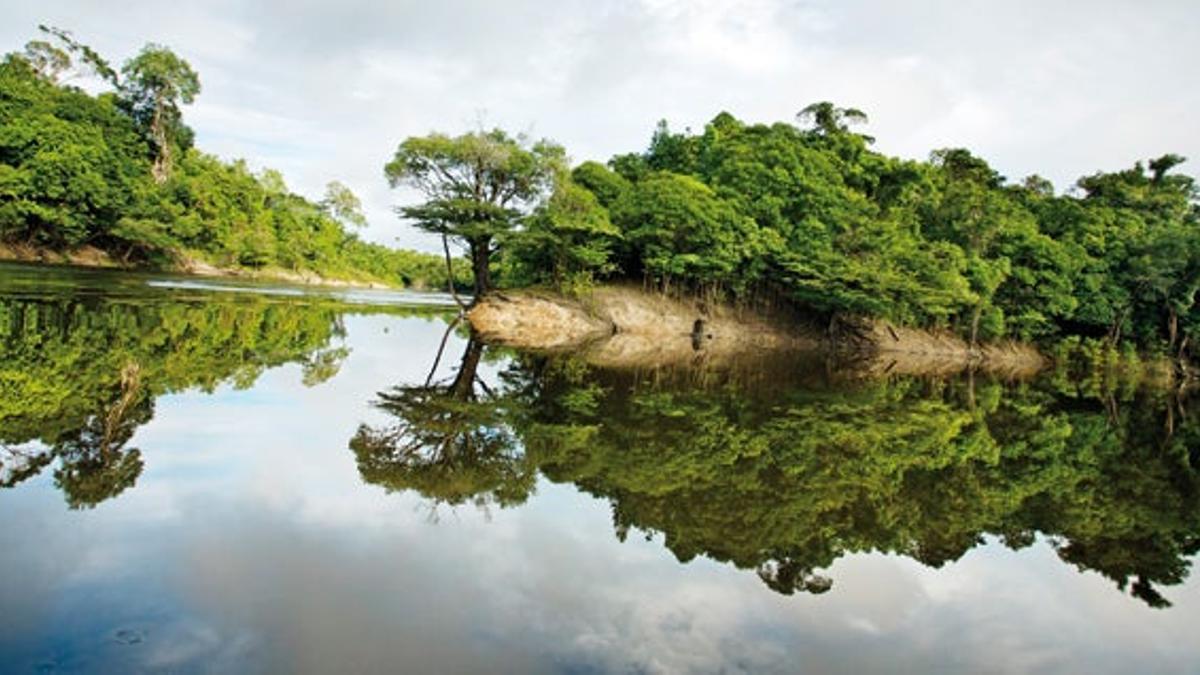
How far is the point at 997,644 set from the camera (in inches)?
175

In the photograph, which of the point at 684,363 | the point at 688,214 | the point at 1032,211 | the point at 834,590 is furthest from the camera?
the point at 1032,211

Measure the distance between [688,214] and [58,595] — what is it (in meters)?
33.1

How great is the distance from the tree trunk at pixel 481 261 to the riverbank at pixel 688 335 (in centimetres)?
122

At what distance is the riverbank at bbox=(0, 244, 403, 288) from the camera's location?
38594 mm

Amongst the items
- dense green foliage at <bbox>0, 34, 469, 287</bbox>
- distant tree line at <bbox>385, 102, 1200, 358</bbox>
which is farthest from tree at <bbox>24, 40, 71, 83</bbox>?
distant tree line at <bbox>385, 102, 1200, 358</bbox>

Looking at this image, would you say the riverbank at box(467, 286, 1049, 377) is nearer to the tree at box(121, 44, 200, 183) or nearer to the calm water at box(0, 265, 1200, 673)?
the calm water at box(0, 265, 1200, 673)

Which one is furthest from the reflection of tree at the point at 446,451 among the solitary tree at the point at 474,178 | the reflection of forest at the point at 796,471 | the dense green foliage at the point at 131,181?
the dense green foliage at the point at 131,181

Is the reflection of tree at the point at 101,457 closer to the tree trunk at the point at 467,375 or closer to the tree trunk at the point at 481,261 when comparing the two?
the tree trunk at the point at 467,375

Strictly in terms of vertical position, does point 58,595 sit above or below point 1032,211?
below

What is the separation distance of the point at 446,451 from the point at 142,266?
51681 millimetres

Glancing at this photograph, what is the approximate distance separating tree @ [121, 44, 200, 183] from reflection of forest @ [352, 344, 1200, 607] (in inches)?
2317

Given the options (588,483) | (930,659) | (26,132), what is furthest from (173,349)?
(26,132)

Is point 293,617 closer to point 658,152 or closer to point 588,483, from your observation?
point 588,483

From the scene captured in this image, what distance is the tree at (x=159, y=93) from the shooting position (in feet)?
188
